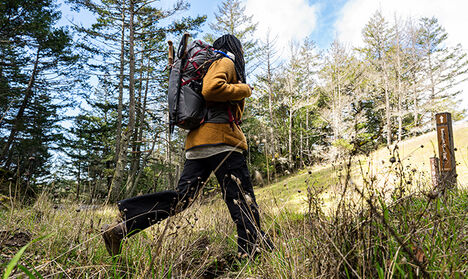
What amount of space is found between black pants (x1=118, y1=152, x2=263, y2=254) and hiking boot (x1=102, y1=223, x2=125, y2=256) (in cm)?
7

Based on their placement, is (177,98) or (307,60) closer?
(177,98)

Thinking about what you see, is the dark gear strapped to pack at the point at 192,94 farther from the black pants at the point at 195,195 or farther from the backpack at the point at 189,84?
the black pants at the point at 195,195

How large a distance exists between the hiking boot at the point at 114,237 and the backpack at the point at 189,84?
870 millimetres

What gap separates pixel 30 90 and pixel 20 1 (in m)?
7.23

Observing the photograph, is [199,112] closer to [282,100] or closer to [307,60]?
[282,100]

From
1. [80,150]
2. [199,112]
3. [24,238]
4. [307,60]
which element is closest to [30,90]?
[80,150]

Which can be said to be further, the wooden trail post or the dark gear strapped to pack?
the wooden trail post

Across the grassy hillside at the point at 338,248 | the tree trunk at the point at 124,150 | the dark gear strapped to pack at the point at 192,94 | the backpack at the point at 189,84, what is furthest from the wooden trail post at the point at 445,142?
the tree trunk at the point at 124,150

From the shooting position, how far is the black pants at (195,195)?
167 centimetres

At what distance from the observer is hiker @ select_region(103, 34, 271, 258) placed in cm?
171

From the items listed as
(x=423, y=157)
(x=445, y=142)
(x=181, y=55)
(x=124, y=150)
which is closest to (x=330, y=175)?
(x=181, y=55)

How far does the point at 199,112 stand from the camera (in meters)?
1.88

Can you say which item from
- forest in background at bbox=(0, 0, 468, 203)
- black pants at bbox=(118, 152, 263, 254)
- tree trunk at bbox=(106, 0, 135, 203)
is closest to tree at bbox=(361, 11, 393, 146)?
forest in background at bbox=(0, 0, 468, 203)

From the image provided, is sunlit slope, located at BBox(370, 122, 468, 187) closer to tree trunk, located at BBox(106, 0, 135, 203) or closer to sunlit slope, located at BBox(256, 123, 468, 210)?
sunlit slope, located at BBox(256, 123, 468, 210)
